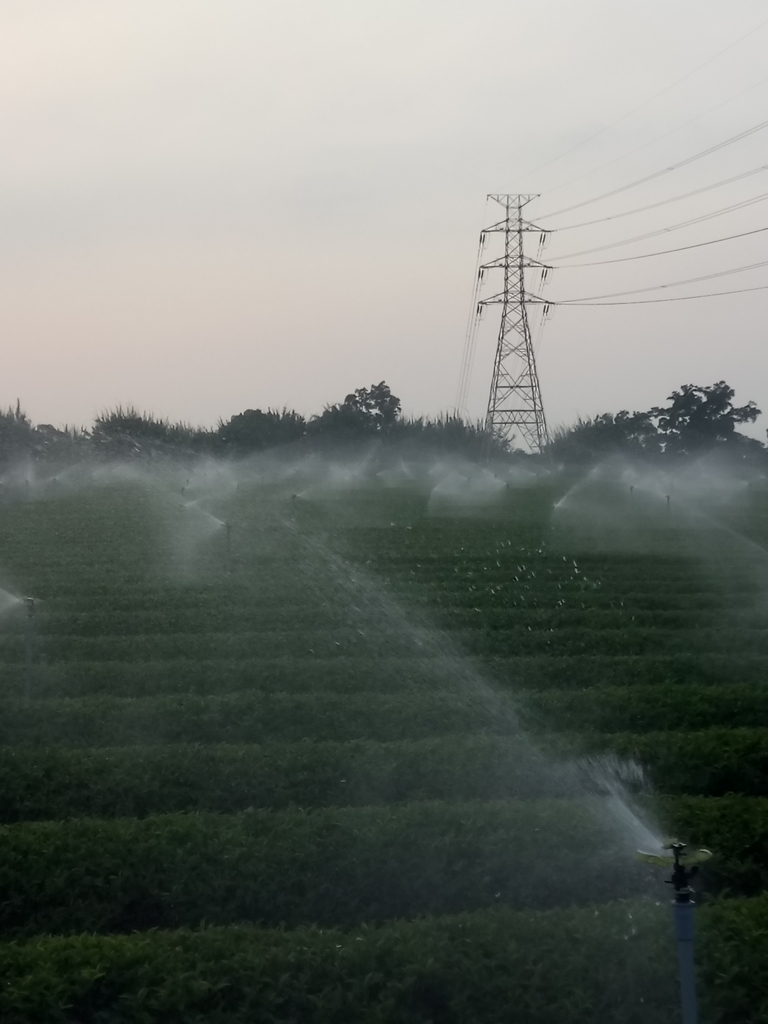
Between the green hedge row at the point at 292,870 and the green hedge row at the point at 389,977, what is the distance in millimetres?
701

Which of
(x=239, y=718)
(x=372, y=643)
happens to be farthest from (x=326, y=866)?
(x=372, y=643)

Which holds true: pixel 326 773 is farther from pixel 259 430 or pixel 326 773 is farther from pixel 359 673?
pixel 259 430

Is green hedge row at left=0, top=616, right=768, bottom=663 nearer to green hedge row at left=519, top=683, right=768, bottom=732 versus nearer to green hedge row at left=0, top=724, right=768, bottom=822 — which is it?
green hedge row at left=519, top=683, right=768, bottom=732

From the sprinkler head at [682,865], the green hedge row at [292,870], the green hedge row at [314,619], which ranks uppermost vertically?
the sprinkler head at [682,865]

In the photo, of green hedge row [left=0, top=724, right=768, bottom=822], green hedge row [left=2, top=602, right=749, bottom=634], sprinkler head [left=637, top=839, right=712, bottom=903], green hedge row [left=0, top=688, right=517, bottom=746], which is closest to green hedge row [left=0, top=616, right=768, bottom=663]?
green hedge row [left=2, top=602, right=749, bottom=634]

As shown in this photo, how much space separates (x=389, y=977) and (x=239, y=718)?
488cm

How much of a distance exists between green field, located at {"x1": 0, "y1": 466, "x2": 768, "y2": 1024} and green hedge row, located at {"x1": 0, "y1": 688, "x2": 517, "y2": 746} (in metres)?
0.03

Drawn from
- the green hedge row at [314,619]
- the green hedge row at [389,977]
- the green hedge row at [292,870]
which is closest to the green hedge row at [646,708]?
the green hedge row at [292,870]

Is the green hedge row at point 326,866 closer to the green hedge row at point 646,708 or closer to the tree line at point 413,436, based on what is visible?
the green hedge row at point 646,708

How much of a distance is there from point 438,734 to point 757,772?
8.09ft

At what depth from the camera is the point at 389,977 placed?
4992mm

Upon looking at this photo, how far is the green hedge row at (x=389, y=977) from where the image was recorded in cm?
480

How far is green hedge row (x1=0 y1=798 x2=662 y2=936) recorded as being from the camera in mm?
6043

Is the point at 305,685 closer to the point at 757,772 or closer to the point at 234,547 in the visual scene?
the point at 757,772
